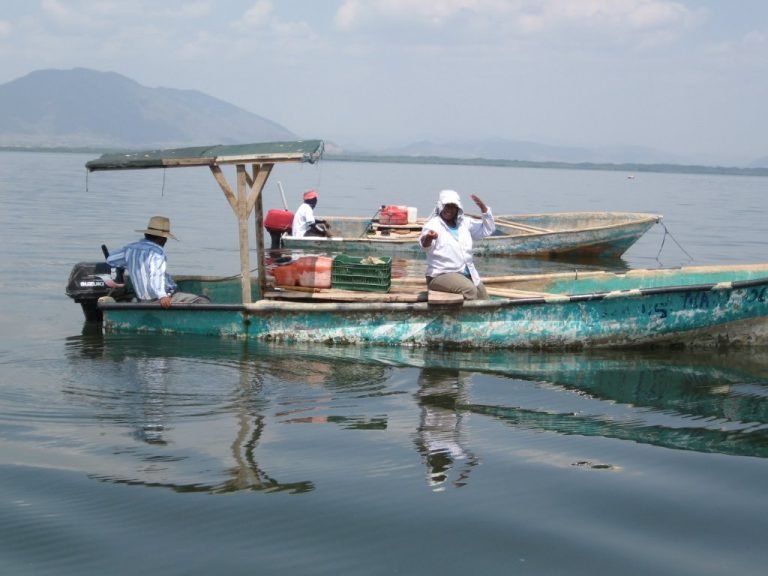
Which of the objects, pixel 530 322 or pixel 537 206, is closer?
pixel 530 322

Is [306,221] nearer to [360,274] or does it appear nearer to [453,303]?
[360,274]

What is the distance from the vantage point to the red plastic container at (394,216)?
22141mm

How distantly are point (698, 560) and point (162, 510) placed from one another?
125 inches

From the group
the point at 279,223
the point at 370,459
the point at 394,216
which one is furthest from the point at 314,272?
the point at 394,216

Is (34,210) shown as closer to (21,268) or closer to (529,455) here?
(21,268)

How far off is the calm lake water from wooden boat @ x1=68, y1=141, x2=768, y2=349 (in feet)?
0.83

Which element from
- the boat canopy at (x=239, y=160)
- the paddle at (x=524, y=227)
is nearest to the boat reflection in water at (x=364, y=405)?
the boat canopy at (x=239, y=160)

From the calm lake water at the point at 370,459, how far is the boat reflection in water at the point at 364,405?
32 millimetres

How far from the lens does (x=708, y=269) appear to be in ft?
40.9

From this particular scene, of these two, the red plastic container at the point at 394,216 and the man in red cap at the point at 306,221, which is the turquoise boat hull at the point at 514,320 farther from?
the red plastic container at the point at 394,216

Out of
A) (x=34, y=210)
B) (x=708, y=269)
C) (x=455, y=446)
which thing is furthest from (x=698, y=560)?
(x=34, y=210)

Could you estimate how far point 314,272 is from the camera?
38.5 feet

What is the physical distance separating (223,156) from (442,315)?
3077mm

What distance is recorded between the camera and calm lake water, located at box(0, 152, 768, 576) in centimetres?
530
